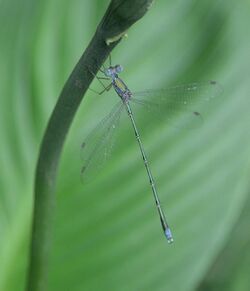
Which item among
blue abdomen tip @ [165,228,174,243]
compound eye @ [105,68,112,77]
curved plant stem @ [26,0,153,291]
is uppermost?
compound eye @ [105,68,112,77]

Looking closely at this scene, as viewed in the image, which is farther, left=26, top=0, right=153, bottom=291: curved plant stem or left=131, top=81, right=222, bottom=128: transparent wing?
left=131, top=81, right=222, bottom=128: transparent wing

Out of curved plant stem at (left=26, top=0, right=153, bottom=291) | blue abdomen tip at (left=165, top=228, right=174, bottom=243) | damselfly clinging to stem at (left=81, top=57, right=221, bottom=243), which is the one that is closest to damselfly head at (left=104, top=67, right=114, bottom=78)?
damselfly clinging to stem at (left=81, top=57, right=221, bottom=243)

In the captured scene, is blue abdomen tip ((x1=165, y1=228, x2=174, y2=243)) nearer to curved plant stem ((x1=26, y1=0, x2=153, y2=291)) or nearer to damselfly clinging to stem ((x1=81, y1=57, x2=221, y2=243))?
damselfly clinging to stem ((x1=81, y1=57, x2=221, y2=243))

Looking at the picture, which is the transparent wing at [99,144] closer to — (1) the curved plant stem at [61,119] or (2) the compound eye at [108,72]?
(2) the compound eye at [108,72]

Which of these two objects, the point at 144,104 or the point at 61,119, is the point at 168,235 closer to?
the point at 144,104

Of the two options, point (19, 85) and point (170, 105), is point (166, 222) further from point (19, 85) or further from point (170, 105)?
point (19, 85)

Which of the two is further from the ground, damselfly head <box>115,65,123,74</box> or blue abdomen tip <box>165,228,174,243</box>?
damselfly head <box>115,65,123,74</box>

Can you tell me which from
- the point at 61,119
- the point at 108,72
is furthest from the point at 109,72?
the point at 61,119
